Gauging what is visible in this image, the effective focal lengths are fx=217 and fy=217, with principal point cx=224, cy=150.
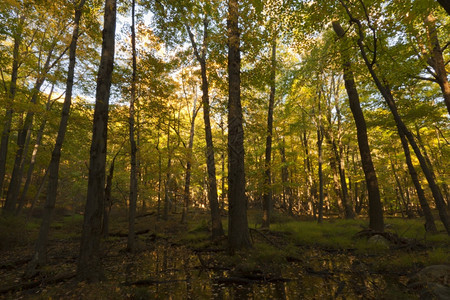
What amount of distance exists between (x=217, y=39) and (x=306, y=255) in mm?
9397

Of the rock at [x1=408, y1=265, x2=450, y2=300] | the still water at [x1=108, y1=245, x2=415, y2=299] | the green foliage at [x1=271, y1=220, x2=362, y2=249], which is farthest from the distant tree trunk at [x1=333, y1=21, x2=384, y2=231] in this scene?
the rock at [x1=408, y1=265, x2=450, y2=300]

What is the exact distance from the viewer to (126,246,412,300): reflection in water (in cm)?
486

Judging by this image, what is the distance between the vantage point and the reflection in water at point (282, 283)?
4855 millimetres

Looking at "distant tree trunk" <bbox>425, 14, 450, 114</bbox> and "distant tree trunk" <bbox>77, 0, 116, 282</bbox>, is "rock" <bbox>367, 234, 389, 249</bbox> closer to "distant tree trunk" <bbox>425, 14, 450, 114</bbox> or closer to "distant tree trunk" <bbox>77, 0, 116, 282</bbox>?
"distant tree trunk" <bbox>425, 14, 450, 114</bbox>

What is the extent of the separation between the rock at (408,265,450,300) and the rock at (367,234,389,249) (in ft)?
12.7

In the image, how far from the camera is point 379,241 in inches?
353

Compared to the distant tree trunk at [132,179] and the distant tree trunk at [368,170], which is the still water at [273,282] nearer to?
the distant tree trunk at [132,179]

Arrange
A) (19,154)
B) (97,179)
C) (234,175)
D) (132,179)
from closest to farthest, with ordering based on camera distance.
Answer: (97,179)
(234,175)
(132,179)
(19,154)

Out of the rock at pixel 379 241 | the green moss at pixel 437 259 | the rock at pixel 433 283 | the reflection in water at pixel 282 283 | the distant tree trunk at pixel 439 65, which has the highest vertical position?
the distant tree trunk at pixel 439 65

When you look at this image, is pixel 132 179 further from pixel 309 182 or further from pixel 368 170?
pixel 309 182

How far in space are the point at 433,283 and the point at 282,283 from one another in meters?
2.99

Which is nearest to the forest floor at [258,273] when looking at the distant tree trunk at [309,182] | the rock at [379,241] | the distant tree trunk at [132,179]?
the rock at [379,241]

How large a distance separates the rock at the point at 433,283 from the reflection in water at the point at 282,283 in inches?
15.6

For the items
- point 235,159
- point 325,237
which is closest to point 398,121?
A: point 235,159
